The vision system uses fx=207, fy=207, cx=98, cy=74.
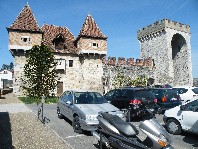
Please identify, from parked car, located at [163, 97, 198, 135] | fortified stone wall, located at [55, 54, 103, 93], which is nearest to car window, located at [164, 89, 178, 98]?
parked car, located at [163, 97, 198, 135]

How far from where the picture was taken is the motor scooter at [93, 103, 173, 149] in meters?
4.63

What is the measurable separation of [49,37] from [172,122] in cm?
2371

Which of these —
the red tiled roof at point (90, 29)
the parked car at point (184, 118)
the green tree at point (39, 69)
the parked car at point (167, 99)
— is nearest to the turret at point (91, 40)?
the red tiled roof at point (90, 29)

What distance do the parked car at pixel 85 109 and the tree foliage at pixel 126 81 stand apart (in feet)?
66.7

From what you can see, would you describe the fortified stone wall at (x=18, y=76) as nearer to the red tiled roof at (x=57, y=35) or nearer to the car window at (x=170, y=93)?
the red tiled roof at (x=57, y=35)

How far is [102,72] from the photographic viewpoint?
30.1 meters

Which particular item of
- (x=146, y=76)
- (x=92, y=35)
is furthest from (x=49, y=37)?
(x=146, y=76)

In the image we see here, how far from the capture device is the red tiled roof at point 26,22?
25.4 metres

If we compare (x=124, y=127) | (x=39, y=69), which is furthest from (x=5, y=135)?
(x=39, y=69)

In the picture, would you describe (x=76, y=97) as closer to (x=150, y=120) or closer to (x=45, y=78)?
(x=150, y=120)

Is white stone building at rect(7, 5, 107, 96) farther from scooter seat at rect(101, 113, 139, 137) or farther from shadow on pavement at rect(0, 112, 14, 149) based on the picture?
scooter seat at rect(101, 113, 139, 137)

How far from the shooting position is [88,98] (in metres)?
9.40

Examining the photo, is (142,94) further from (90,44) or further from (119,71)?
(119,71)

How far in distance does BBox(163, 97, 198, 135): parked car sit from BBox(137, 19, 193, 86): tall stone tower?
28.1 m
